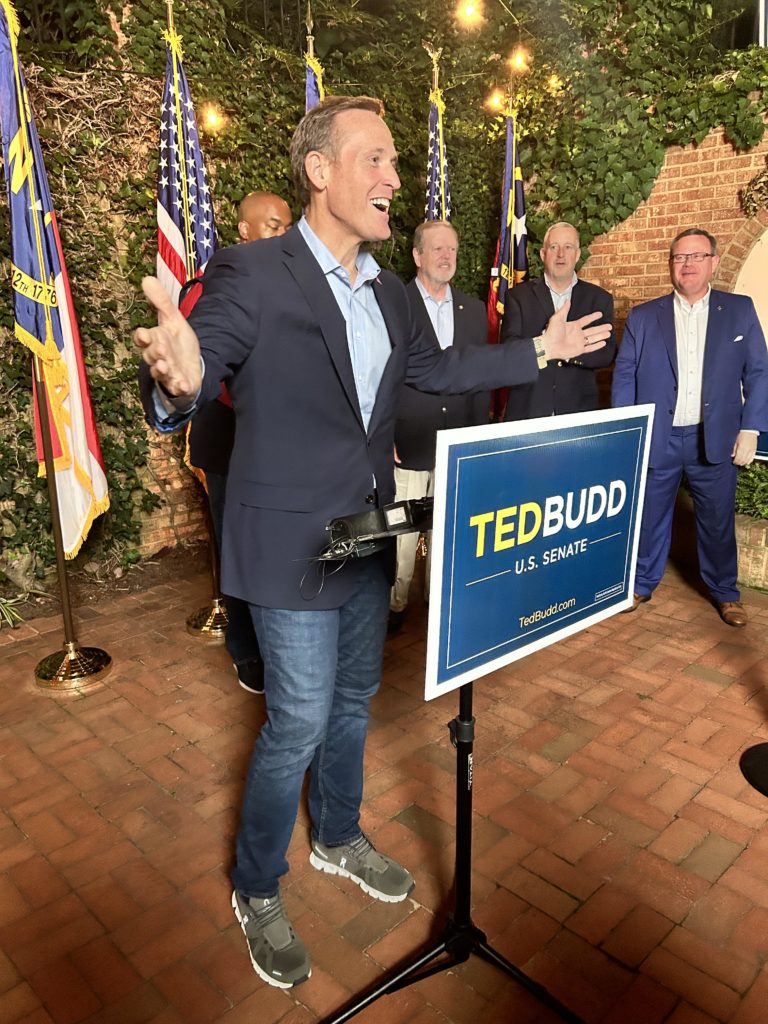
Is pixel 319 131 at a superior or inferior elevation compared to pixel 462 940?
superior

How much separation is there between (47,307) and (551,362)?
277 cm

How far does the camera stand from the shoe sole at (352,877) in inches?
82.2

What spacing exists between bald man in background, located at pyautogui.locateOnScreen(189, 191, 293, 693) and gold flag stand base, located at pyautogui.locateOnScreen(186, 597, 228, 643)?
0.41m

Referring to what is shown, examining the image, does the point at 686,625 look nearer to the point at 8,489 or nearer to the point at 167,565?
the point at 167,565

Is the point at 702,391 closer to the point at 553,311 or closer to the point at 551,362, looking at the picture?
the point at 551,362

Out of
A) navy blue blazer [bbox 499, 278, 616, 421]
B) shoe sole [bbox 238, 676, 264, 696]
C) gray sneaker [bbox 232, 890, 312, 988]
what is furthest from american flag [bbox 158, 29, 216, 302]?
gray sneaker [bbox 232, 890, 312, 988]

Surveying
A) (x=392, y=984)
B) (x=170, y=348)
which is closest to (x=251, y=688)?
(x=392, y=984)

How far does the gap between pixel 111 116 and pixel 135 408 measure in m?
1.77

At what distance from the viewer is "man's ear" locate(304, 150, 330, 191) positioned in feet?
5.40

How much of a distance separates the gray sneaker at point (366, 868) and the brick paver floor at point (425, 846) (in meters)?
0.04

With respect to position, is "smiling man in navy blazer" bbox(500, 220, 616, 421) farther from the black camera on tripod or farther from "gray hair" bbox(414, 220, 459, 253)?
the black camera on tripod

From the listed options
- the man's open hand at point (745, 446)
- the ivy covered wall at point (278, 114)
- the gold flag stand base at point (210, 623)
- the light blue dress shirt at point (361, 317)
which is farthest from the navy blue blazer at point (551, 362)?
the light blue dress shirt at point (361, 317)

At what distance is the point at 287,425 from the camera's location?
1625 mm

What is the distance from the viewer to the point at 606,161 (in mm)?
5195
